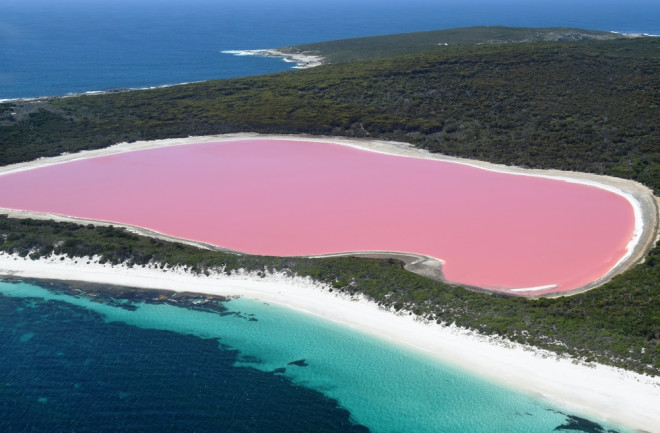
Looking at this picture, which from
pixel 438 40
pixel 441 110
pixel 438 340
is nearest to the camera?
pixel 438 340

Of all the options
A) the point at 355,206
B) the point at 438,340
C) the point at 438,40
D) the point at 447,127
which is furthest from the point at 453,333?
the point at 438,40

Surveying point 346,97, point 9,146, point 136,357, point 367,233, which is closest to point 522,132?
point 346,97

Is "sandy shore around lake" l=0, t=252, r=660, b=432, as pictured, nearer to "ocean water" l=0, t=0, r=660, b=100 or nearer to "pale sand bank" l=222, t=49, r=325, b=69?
"ocean water" l=0, t=0, r=660, b=100

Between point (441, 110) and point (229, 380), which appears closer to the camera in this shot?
point (229, 380)

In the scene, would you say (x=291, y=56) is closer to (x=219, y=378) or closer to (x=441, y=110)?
(x=441, y=110)

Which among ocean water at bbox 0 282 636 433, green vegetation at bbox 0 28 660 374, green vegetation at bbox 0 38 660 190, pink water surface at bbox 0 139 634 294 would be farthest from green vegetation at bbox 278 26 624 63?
ocean water at bbox 0 282 636 433

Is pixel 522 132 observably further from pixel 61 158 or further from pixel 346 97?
pixel 61 158
